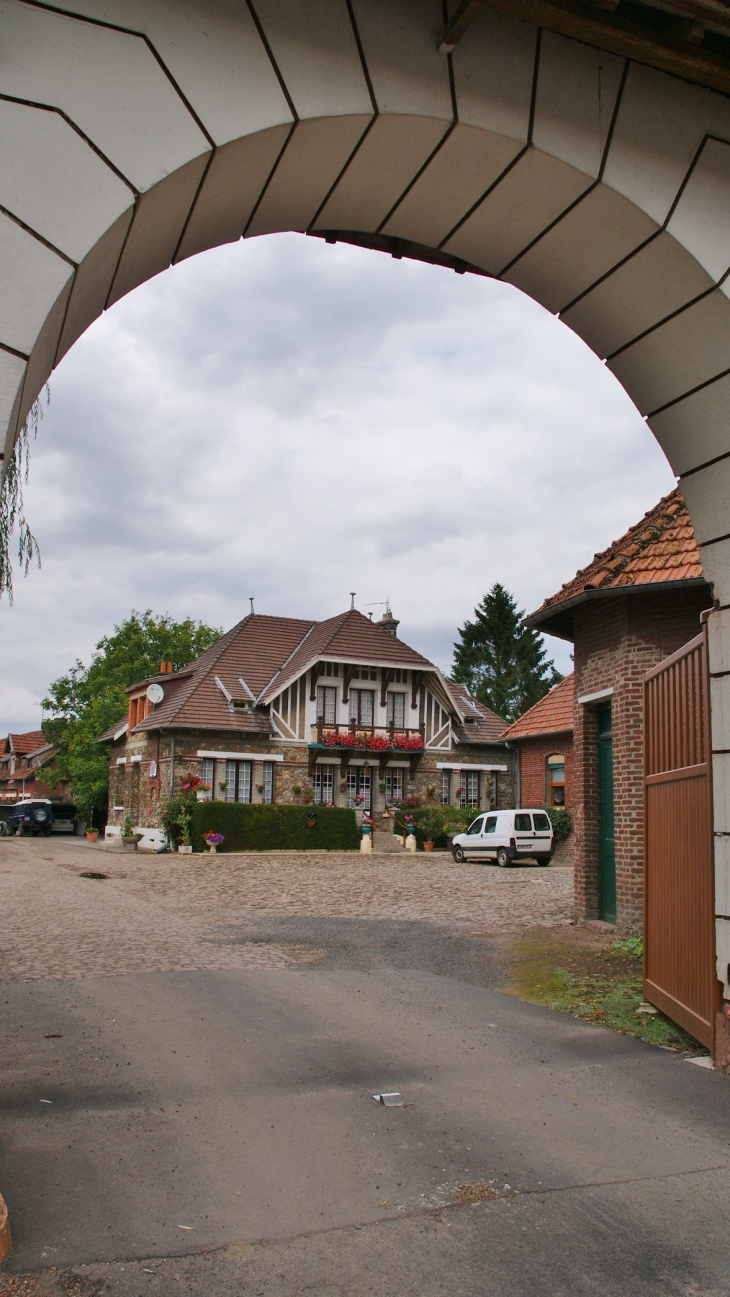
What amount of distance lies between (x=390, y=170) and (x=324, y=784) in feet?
101

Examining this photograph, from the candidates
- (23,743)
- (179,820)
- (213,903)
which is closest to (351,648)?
(179,820)

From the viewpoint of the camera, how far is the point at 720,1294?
303 centimetres

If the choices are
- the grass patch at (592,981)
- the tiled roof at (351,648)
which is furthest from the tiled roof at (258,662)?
the grass patch at (592,981)

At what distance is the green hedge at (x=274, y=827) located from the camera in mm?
28766

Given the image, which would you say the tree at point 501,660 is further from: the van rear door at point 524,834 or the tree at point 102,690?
the van rear door at point 524,834

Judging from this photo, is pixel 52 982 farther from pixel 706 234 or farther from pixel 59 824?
pixel 59 824

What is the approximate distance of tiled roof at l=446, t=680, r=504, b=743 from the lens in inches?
1462

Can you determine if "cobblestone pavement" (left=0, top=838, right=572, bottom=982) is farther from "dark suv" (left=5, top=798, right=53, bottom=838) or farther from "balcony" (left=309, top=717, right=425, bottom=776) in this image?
"dark suv" (left=5, top=798, right=53, bottom=838)

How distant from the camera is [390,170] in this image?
4.33 m

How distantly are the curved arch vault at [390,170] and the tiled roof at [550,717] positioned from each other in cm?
2292

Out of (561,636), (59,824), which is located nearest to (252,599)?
(59,824)

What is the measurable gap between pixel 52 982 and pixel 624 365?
22.3 feet

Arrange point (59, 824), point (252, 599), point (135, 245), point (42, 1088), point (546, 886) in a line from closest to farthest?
1. point (135, 245)
2. point (42, 1088)
3. point (546, 886)
4. point (252, 599)
5. point (59, 824)

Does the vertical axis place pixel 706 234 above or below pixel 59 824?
above
